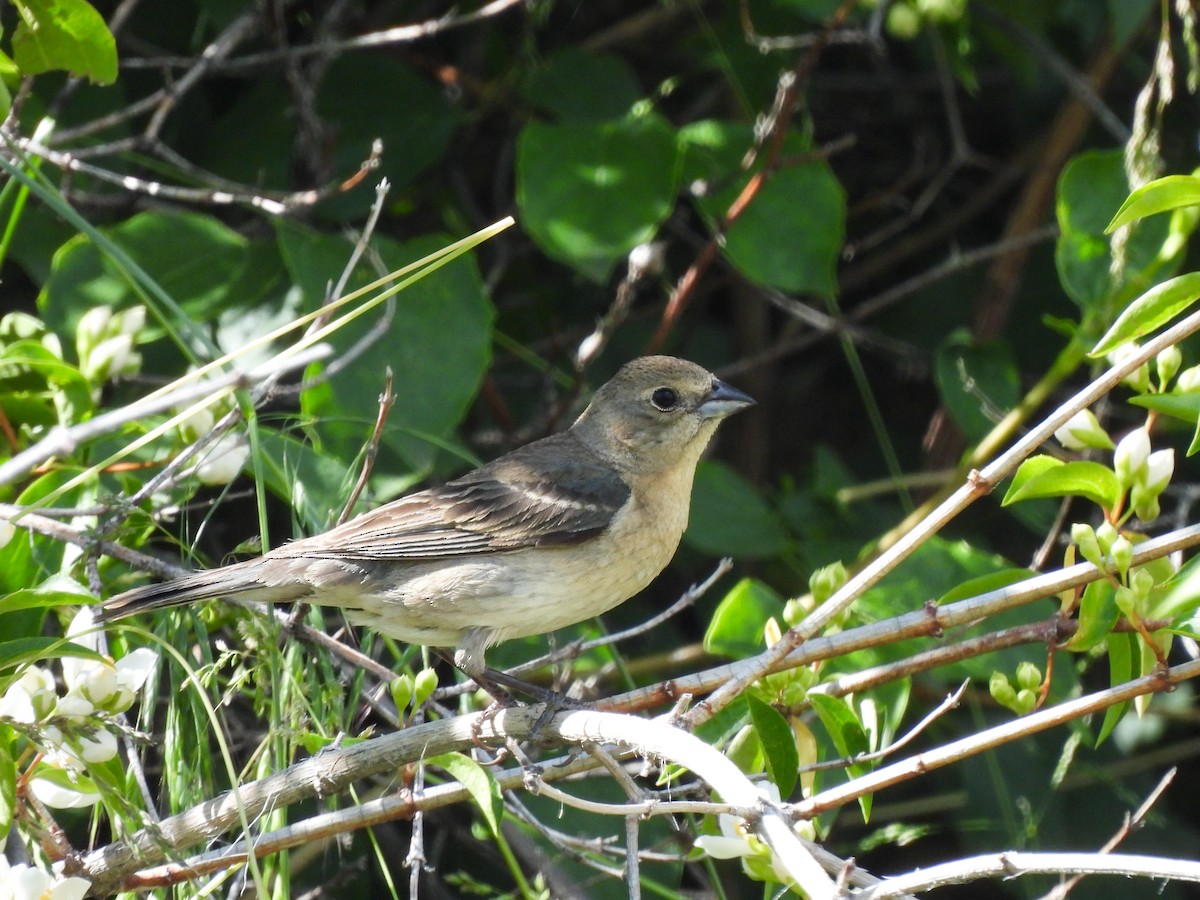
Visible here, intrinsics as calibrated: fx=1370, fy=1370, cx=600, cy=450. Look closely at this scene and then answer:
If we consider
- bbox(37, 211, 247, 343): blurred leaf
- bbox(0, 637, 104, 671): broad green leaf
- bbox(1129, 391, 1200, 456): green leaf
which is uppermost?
bbox(37, 211, 247, 343): blurred leaf

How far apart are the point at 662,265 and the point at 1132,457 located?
96.5 inches

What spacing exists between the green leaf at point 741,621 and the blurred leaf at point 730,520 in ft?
2.23

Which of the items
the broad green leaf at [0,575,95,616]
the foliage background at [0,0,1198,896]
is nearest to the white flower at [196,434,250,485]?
the foliage background at [0,0,1198,896]

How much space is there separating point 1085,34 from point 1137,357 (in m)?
3.19

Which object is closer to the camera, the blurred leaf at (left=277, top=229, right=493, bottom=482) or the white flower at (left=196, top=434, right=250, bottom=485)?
the white flower at (left=196, top=434, right=250, bottom=485)

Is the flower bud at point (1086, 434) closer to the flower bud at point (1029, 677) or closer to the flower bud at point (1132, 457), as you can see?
the flower bud at point (1132, 457)

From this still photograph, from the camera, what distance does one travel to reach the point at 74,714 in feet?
8.59

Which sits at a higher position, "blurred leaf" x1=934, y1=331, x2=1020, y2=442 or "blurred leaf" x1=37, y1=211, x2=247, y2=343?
"blurred leaf" x1=37, y1=211, x2=247, y2=343

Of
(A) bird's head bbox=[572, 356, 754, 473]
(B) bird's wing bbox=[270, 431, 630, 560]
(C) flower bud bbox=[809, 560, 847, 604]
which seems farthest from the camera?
(A) bird's head bbox=[572, 356, 754, 473]

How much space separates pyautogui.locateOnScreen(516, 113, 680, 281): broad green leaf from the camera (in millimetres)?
4109

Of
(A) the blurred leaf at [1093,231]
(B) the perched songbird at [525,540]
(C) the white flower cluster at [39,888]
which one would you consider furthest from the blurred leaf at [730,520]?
(C) the white flower cluster at [39,888]

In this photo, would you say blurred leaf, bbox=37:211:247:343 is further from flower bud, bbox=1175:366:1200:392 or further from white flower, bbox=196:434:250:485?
flower bud, bbox=1175:366:1200:392

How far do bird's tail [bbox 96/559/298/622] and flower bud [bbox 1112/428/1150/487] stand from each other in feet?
6.26

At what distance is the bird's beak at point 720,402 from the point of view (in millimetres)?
4152
